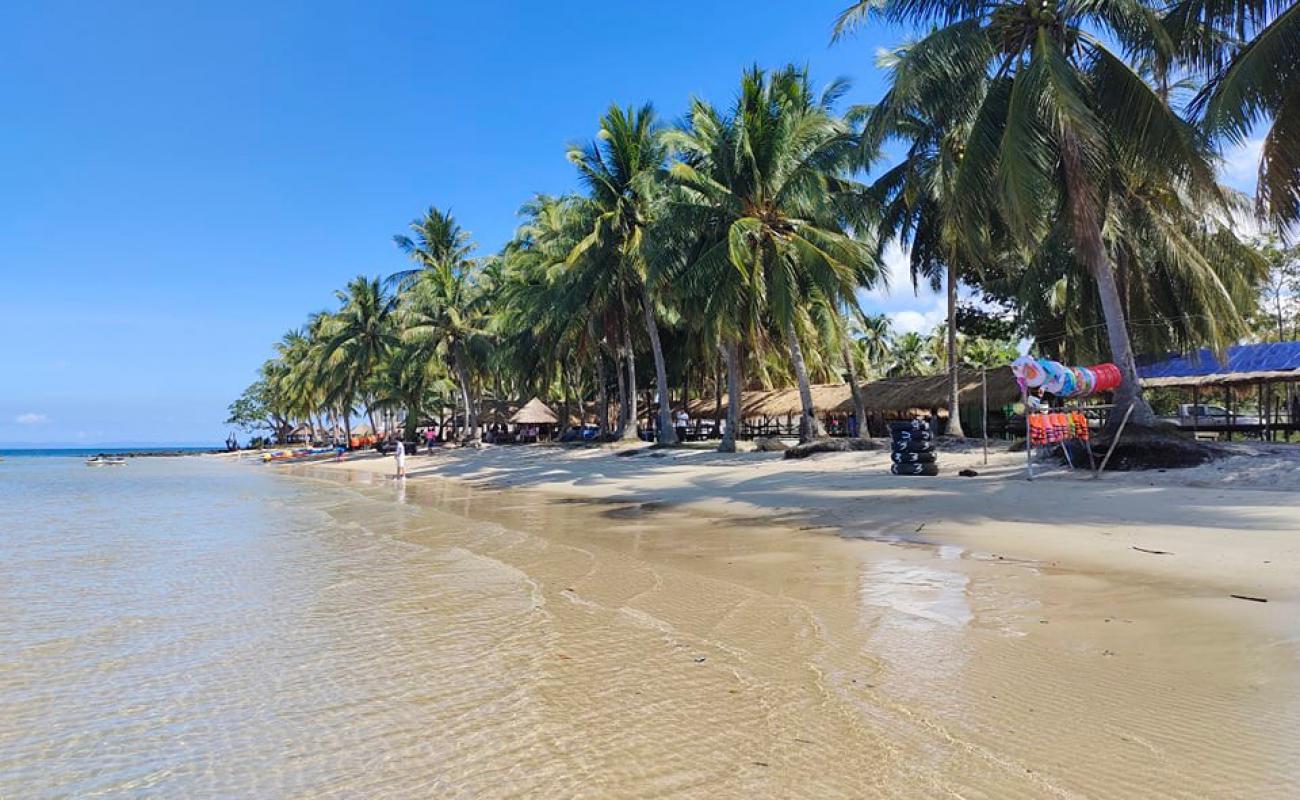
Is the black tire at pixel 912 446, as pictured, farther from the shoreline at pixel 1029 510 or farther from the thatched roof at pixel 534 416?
the thatched roof at pixel 534 416

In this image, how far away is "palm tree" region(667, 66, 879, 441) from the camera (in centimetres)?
1956

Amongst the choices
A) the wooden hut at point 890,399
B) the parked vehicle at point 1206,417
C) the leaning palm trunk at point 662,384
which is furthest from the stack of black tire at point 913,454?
the parked vehicle at point 1206,417

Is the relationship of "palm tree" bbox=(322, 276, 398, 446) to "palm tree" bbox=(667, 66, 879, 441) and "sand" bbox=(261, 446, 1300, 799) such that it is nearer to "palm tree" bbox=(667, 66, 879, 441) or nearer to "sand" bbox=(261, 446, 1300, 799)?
"palm tree" bbox=(667, 66, 879, 441)

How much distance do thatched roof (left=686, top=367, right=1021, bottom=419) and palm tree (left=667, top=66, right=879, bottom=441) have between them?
6.08m

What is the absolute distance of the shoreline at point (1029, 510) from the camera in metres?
6.61

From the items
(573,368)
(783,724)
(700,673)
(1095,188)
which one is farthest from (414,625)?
(573,368)

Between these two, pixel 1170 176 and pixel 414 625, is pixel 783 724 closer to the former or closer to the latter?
pixel 414 625

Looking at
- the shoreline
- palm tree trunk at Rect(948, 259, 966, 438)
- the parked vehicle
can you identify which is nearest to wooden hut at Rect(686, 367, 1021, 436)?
palm tree trunk at Rect(948, 259, 966, 438)

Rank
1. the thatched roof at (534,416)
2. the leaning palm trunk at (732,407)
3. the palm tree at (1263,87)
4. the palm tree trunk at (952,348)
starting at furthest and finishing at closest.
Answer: the thatched roof at (534,416) < the leaning palm trunk at (732,407) < the palm tree trunk at (952,348) < the palm tree at (1263,87)

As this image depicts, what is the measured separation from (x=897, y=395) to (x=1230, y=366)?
32.6 ft

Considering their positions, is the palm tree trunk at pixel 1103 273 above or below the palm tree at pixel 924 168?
below

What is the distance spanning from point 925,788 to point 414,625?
406cm

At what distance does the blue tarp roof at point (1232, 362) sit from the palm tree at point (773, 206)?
10.8 metres

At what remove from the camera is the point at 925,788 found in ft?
9.18
